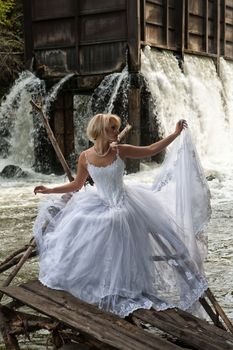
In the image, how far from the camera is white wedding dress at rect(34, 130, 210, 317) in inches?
131

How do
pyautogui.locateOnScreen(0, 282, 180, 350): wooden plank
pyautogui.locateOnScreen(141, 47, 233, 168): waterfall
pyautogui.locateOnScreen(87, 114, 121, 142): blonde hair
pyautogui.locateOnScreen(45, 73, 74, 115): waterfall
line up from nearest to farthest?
pyautogui.locateOnScreen(0, 282, 180, 350): wooden plank < pyautogui.locateOnScreen(87, 114, 121, 142): blonde hair < pyautogui.locateOnScreen(45, 73, 74, 115): waterfall < pyautogui.locateOnScreen(141, 47, 233, 168): waterfall

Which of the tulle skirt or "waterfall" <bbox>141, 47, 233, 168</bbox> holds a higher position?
"waterfall" <bbox>141, 47, 233, 168</bbox>

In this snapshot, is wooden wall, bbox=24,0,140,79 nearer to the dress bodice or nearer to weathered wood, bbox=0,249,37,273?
the dress bodice

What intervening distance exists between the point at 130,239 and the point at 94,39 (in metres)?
10.3

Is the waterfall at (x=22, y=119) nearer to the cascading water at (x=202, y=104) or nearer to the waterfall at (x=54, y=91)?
the waterfall at (x=54, y=91)

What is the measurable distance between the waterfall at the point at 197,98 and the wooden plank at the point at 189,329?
34.3ft

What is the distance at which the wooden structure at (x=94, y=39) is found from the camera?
1266 centimetres

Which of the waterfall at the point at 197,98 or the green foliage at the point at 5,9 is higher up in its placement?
the green foliage at the point at 5,9

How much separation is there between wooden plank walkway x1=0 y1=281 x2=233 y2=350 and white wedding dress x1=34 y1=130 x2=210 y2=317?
0.14 m

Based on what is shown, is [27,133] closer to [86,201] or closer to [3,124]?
[3,124]

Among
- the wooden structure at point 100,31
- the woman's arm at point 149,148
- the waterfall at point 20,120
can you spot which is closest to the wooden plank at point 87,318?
the woman's arm at point 149,148

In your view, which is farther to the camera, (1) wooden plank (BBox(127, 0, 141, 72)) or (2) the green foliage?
(2) the green foliage

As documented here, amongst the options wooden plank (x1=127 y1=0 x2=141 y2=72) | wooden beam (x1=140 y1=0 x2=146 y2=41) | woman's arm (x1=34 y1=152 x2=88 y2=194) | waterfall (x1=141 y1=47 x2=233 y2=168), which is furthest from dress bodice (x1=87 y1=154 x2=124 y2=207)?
Result: wooden beam (x1=140 y1=0 x2=146 y2=41)

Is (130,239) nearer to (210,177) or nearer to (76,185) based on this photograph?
(76,185)
